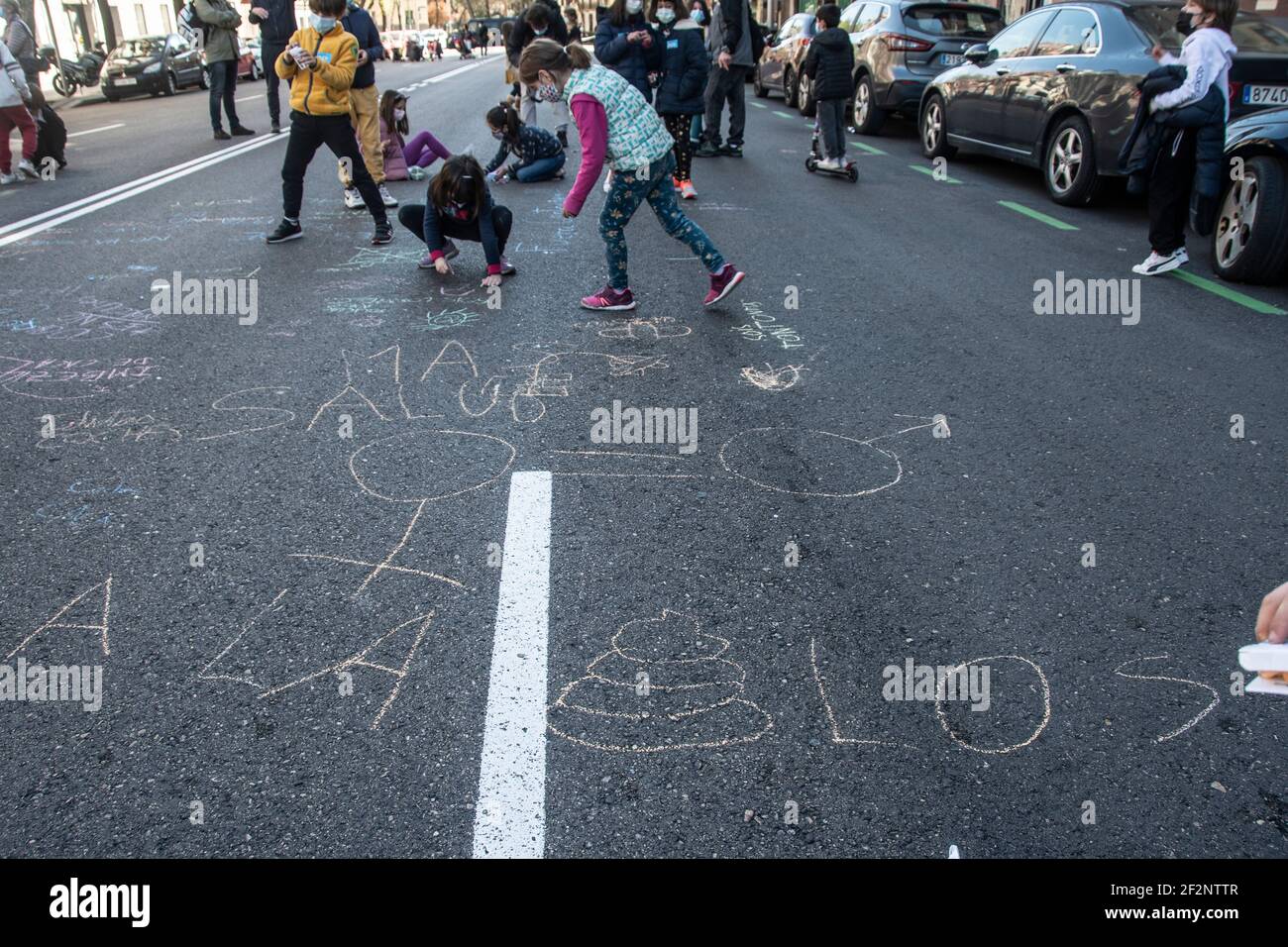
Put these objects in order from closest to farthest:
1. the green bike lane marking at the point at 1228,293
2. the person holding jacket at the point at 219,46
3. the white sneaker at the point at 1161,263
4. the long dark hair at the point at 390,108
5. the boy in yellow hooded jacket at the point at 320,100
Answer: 1. the green bike lane marking at the point at 1228,293
2. the white sneaker at the point at 1161,263
3. the boy in yellow hooded jacket at the point at 320,100
4. the long dark hair at the point at 390,108
5. the person holding jacket at the point at 219,46

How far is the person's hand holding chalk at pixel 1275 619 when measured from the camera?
1862 millimetres

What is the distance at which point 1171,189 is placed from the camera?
23.0ft

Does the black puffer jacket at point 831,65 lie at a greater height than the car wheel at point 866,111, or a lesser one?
greater

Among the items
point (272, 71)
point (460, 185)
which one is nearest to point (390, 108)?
point (460, 185)

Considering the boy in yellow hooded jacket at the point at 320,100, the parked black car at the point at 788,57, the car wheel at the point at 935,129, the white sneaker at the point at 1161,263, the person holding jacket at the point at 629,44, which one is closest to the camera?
the white sneaker at the point at 1161,263

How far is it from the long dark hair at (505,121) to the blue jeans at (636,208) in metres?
3.83

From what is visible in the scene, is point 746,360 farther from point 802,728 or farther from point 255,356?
point 802,728

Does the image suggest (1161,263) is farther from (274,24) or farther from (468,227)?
Answer: (274,24)

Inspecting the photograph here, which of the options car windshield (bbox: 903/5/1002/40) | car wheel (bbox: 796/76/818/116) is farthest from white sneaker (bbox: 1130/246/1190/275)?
car wheel (bbox: 796/76/818/116)

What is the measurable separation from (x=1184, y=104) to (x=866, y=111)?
8461mm

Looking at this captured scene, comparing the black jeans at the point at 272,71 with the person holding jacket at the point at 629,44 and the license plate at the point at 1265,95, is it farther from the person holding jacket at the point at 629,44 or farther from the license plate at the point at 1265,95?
the license plate at the point at 1265,95

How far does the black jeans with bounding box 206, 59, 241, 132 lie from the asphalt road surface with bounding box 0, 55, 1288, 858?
839 cm

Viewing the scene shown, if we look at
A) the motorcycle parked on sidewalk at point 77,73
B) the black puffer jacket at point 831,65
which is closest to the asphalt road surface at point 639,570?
the black puffer jacket at point 831,65
